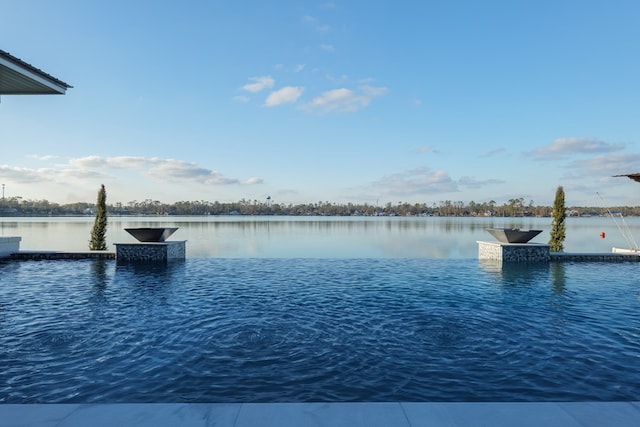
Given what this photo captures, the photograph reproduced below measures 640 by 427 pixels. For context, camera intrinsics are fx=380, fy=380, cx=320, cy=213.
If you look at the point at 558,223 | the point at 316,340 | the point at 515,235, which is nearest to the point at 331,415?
the point at 316,340

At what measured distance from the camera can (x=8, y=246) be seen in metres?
15.7

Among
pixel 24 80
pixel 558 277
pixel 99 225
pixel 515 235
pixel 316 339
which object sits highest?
pixel 24 80

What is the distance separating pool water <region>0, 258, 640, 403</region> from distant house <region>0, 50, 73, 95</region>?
Result: 5.22 meters

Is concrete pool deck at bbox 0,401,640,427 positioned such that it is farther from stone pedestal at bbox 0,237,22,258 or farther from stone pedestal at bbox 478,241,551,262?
stone pedestal at bbox 0,237,22,258

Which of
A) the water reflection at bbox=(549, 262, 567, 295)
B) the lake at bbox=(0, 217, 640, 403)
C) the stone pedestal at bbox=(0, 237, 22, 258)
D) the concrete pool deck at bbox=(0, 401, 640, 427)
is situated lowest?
the water reflection at bbox=(549, 262, 567, 295)

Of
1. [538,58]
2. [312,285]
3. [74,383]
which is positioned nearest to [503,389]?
[74,383]

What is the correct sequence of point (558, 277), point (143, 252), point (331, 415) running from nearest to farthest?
point (331, 415) → point (558, 277) → point (143, 252)

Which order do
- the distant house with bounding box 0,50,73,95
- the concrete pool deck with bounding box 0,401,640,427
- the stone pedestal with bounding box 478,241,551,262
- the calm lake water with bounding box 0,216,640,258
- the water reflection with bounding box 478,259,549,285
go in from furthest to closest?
the calm lake water with bounding box 0,216,640,258 → the stone pedestal with bounding box 478,241,551,262 → the water reflection with bounding box 478,259,549,285 → the distant house with bounding box 0,50,73,95 → the concrete pool deck with bounding box 0,401,640,427

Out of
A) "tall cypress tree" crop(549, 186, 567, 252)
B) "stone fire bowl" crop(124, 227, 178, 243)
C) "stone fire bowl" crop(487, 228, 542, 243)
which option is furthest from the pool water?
"tall cypress tree" crop(549, 186, 567, 252)

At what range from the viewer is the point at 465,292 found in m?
9.44

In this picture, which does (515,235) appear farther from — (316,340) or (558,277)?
(316,340)

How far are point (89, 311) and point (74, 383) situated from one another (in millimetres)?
3669

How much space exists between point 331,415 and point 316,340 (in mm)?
2536

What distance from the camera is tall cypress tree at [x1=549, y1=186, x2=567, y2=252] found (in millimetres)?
18266
